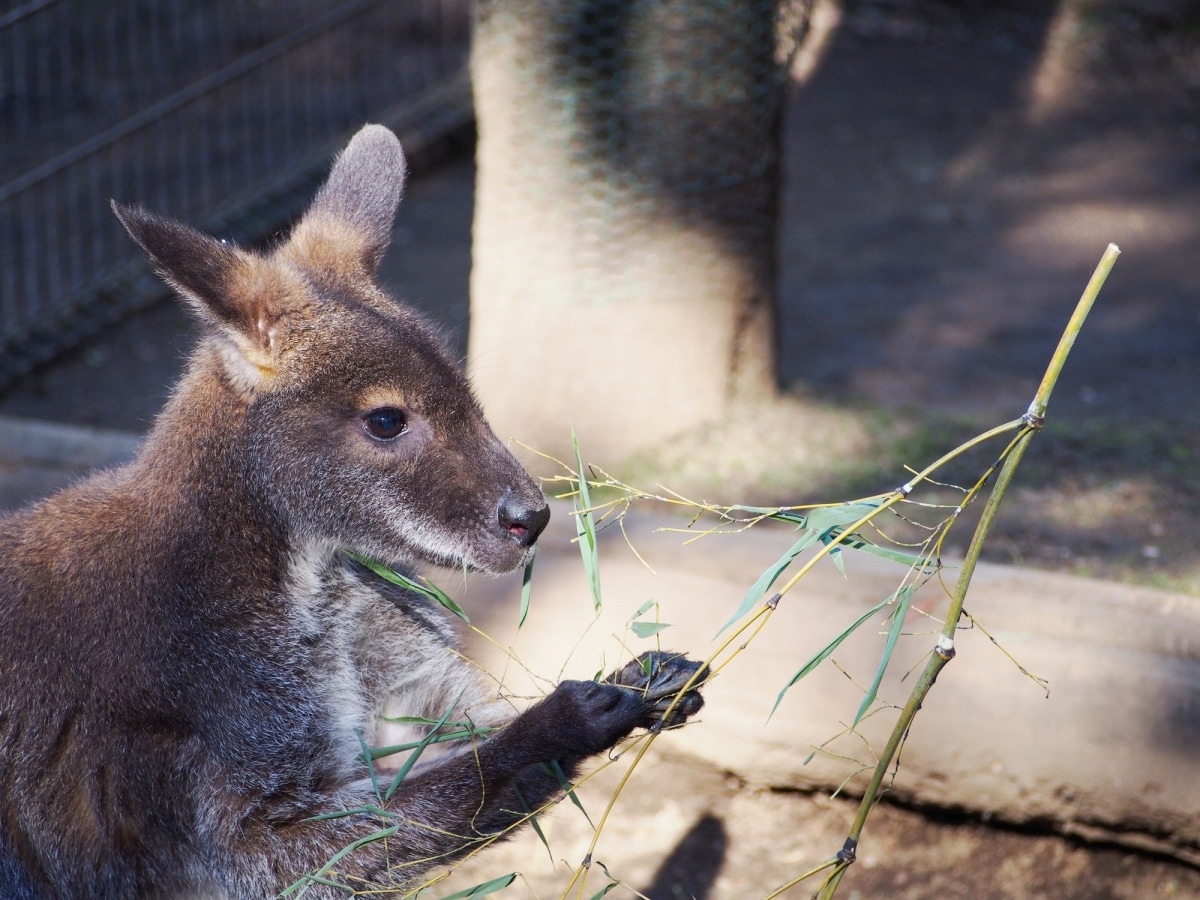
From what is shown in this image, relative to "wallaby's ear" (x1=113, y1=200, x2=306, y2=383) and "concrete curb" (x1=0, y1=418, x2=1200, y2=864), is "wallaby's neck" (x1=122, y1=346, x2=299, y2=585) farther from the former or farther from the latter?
"concrete curb" (x1=0, y1=418, x2=1200, y2=864)

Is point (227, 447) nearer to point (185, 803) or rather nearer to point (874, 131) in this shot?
point (185, 803)

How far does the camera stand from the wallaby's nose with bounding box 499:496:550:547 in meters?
2.61

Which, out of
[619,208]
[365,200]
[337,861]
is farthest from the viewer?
[619,208]

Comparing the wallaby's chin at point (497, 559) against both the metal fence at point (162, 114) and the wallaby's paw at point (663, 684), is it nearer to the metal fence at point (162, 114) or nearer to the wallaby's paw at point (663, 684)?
the wallaby's paw at point (663, 684)

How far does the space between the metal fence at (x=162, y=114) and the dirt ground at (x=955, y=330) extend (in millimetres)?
474

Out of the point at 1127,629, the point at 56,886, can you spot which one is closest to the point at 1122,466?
the point at 1127,629

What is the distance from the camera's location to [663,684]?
7.84ft

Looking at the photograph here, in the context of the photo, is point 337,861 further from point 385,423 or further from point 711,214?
point 711,214

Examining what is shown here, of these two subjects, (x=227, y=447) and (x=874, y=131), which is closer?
(x=227, y=447)

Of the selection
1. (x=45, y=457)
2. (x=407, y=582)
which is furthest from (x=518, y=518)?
(x=45, y=457)

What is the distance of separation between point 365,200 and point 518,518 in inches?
38.1

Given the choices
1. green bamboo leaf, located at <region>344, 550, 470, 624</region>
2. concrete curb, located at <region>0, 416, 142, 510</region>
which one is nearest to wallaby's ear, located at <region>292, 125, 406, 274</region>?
green bamboo leaf, located at <region>344, 550, 470, 624</region>

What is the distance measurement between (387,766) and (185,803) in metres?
0.47

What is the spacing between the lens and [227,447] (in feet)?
8.70
